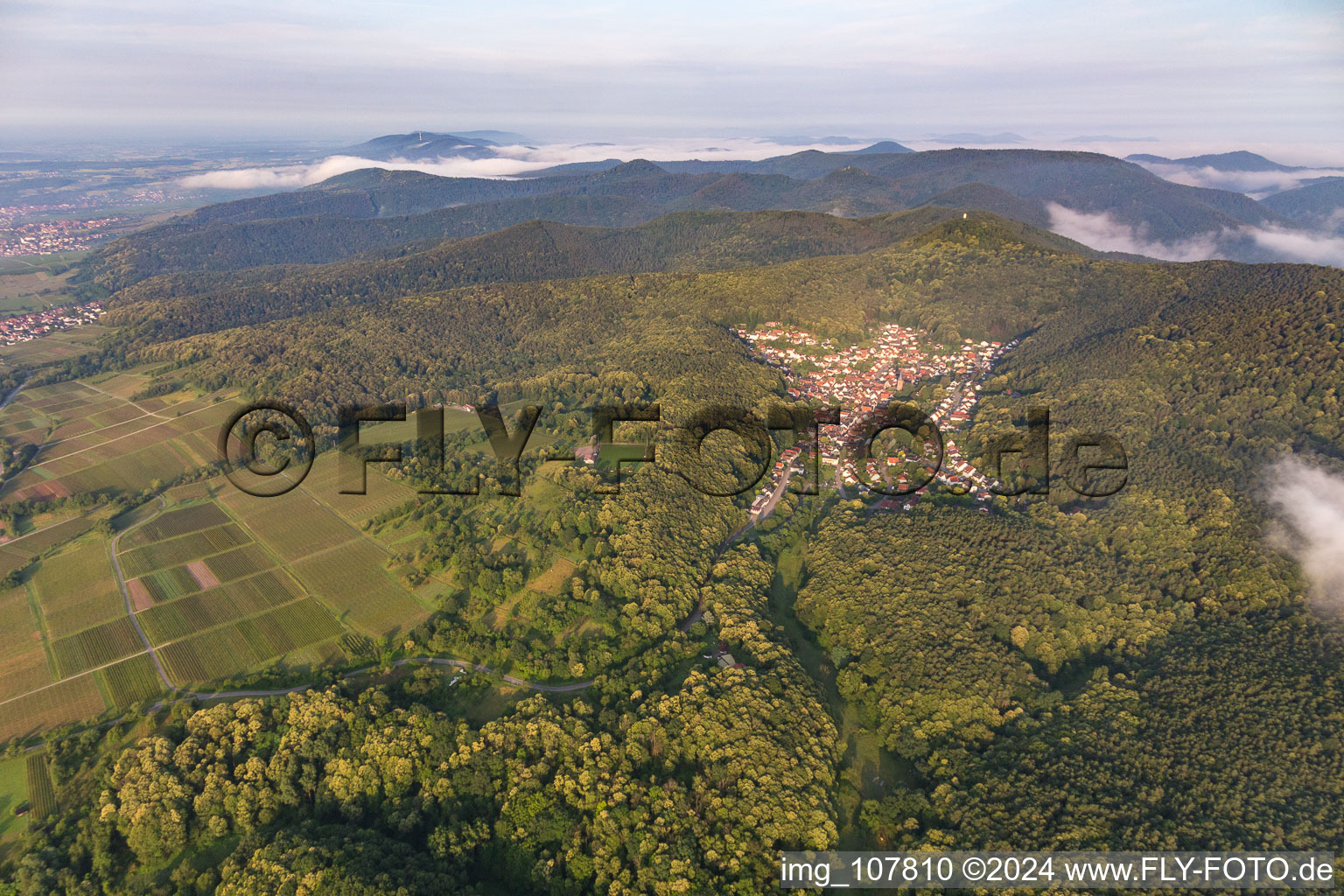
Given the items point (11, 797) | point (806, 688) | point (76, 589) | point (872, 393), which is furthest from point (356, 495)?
point (872, 393)

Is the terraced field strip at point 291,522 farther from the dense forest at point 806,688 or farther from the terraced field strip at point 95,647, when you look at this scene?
the terraced field strip at point 95,647

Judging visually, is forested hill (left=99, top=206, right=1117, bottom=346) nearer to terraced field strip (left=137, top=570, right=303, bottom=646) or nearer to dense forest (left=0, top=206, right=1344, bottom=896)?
dense forest (left=0, top=206, right=1344, bottom=896)

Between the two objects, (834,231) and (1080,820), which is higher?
(834,231)

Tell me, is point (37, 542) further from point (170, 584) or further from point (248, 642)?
point (248, 642)

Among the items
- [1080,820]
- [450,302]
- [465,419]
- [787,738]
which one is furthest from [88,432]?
[1080,820]

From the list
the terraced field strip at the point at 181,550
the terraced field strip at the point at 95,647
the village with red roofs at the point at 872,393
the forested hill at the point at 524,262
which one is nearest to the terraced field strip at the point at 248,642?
the terraced field strip at the point at 95,647

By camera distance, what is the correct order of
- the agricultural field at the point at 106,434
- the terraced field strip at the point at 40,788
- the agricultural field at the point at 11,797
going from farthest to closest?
the agricultural field at the point at 106,434, the terraced field strip at the point at 40,788, the agricultural field at the point at 11,797

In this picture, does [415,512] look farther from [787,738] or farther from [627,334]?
[627,334]
